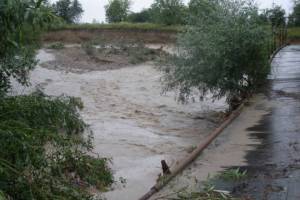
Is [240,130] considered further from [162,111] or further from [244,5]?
[162,111]

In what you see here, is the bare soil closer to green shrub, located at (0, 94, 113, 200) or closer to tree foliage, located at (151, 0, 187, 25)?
tree foliage, located at (151, 0, 187, 25)

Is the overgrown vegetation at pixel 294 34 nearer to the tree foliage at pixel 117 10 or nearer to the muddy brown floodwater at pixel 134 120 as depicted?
the muddy brown floodwater at pixel 134 120

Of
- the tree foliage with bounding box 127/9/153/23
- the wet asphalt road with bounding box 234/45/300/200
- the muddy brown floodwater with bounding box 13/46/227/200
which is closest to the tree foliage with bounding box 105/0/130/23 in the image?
the tree foliage with bounding box 127/9/153/23

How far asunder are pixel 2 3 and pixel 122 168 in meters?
7.89

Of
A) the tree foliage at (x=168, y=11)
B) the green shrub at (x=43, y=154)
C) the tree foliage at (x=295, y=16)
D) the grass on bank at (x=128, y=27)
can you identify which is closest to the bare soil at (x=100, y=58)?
the grass on bank at (x=128, y=27)

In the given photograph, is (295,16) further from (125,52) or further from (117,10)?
(117,10)

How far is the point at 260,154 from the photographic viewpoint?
950 cm

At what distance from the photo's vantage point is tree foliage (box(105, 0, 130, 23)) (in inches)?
2591

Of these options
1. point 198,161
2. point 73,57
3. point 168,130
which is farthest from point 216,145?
point 73,57

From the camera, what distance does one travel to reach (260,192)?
7312 mm

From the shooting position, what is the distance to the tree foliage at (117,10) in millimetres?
65812

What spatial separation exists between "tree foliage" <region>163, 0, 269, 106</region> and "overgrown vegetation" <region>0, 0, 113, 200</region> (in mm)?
9362

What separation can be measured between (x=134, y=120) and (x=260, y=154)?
7893 millimetres

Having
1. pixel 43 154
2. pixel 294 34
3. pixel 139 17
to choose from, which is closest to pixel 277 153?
pixel 43 154
